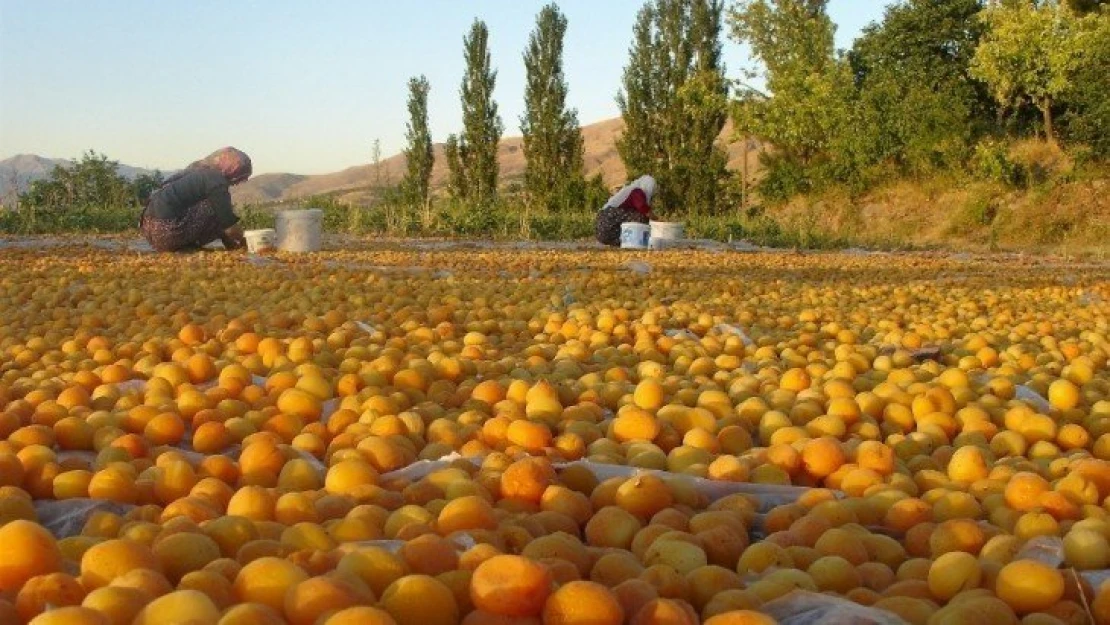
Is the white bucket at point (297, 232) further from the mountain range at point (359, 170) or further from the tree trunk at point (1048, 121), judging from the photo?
the mountain range at point (359, 170)

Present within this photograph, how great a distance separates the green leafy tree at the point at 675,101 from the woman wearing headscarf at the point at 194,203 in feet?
51.7

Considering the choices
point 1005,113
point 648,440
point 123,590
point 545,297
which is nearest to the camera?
point 123,590

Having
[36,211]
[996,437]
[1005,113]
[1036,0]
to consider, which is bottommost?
[996,437]

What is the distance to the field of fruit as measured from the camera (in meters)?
1.39

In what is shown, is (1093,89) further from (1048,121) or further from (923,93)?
(923,93)

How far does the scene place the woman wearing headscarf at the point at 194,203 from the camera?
30.3ft

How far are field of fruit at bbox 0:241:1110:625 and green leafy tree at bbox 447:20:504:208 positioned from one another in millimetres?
20862

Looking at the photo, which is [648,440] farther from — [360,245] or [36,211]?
[36,211]

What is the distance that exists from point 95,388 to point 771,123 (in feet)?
77.5

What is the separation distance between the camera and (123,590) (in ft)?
4.26

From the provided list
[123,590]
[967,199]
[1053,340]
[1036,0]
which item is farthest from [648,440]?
[1036,0]

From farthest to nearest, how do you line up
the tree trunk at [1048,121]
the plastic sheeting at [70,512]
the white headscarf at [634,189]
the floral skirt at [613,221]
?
the tree trunk at [1048,121], the white headscarf at [634,189], the floral skirt at [613,221], the plastic sheeting at [70,512]

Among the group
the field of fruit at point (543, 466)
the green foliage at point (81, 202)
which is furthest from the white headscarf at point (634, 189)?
the field of fruit at point (543, 466)

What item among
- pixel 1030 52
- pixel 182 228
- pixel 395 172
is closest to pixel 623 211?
pixel 182 228
